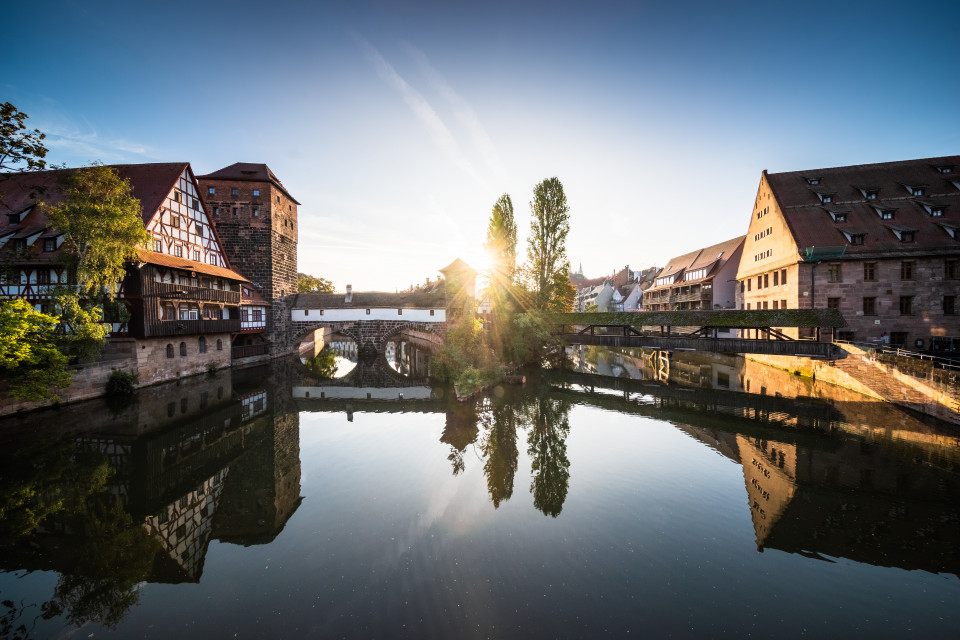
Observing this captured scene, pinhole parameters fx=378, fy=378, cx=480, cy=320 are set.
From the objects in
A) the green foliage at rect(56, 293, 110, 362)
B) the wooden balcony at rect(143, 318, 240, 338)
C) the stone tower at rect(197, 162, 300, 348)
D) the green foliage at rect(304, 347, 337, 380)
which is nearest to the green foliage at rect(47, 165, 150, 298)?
the green foliage at rect(56, 293, 110, 362)

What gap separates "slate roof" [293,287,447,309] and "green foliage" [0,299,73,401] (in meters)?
18.6

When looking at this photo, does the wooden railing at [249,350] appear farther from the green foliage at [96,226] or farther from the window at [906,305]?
the window at [906,305]

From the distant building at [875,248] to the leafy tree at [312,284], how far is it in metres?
52.4

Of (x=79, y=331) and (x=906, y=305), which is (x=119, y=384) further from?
(x=906, y=305)

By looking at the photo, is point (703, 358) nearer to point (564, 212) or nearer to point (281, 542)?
point (564, 212)

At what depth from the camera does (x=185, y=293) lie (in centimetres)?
2133

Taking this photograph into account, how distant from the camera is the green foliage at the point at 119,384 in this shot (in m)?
17.7

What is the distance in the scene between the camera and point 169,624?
5.31 metres

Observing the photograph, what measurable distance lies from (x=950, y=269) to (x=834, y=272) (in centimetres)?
587

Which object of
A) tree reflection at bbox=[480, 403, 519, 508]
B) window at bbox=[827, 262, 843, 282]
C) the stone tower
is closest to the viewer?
tree reflection at bbox=[480, 403, 519, 508]

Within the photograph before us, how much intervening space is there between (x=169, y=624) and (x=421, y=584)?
350 cm

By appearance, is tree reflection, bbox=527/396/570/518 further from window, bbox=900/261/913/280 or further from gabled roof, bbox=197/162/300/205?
gabled roof, bbox=197/162/300/205

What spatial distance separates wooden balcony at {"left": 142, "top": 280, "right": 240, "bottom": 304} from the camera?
19812 millimetres

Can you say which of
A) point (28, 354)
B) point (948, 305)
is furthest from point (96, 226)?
point (948, 305)
